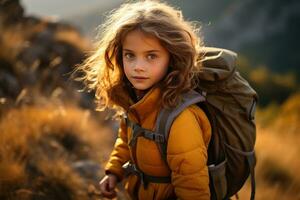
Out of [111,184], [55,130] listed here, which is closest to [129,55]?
[111,184]

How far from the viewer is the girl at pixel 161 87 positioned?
2.17 meters

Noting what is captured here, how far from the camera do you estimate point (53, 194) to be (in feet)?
11.4

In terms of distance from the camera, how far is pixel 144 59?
228cm

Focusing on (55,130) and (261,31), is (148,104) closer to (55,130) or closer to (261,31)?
(55,130)

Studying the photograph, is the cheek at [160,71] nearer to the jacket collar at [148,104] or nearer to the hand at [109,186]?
the jacket collar at [148,104]

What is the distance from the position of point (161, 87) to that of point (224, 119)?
1.31 ft

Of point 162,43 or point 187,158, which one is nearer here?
point 187,158

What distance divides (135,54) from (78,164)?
2340 millimetres

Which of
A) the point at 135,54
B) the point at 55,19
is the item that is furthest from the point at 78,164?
the point at 55,19

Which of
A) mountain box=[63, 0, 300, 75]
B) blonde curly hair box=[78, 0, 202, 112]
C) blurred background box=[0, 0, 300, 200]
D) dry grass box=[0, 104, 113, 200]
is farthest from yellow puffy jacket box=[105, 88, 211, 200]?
mountain box=[63, 0, 300, 75]

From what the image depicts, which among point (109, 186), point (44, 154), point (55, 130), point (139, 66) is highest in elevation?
point (139, 66)

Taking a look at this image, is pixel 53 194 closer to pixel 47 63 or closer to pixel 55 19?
pixel 47 63

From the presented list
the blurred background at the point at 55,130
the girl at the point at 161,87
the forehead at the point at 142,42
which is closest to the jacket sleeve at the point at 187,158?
the girl at the point at 161,87

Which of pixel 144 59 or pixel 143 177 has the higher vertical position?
pixel 144 59
